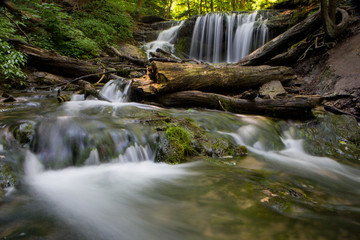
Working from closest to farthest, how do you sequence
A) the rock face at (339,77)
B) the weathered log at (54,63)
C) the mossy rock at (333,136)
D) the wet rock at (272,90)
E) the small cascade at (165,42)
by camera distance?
the mossy rock at (333,136) → the rock face at (339,77) → the wet rock at (272,90) → the weathered log at (54,63) → the small cascade at (165,42)

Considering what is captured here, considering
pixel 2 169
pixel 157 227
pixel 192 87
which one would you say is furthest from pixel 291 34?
pixel 2 169

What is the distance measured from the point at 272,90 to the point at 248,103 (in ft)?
3.63

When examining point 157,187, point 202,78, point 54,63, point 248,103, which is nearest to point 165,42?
point 54,63

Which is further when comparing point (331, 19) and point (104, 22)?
point (104, 22)

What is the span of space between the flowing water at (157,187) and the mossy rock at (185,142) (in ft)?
0.46

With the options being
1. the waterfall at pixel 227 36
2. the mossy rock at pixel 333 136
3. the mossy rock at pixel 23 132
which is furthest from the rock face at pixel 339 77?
the mossy rock at pixel 23 132

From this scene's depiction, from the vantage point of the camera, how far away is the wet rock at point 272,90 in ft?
17.9

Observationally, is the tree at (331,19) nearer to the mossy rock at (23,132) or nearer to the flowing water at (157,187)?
the flowing water at (157,187)

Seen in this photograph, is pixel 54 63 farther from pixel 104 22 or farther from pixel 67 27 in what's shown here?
pixel 104 22

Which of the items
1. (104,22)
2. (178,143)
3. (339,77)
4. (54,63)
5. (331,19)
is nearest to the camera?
(178,143)

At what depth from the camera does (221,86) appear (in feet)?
19.7

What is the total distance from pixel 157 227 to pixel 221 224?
59cm

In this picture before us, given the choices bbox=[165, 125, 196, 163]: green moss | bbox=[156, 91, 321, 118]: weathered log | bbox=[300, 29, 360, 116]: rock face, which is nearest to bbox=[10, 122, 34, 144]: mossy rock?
bbox=[165, 125, 196, 163]: green moss

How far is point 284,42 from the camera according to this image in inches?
297
